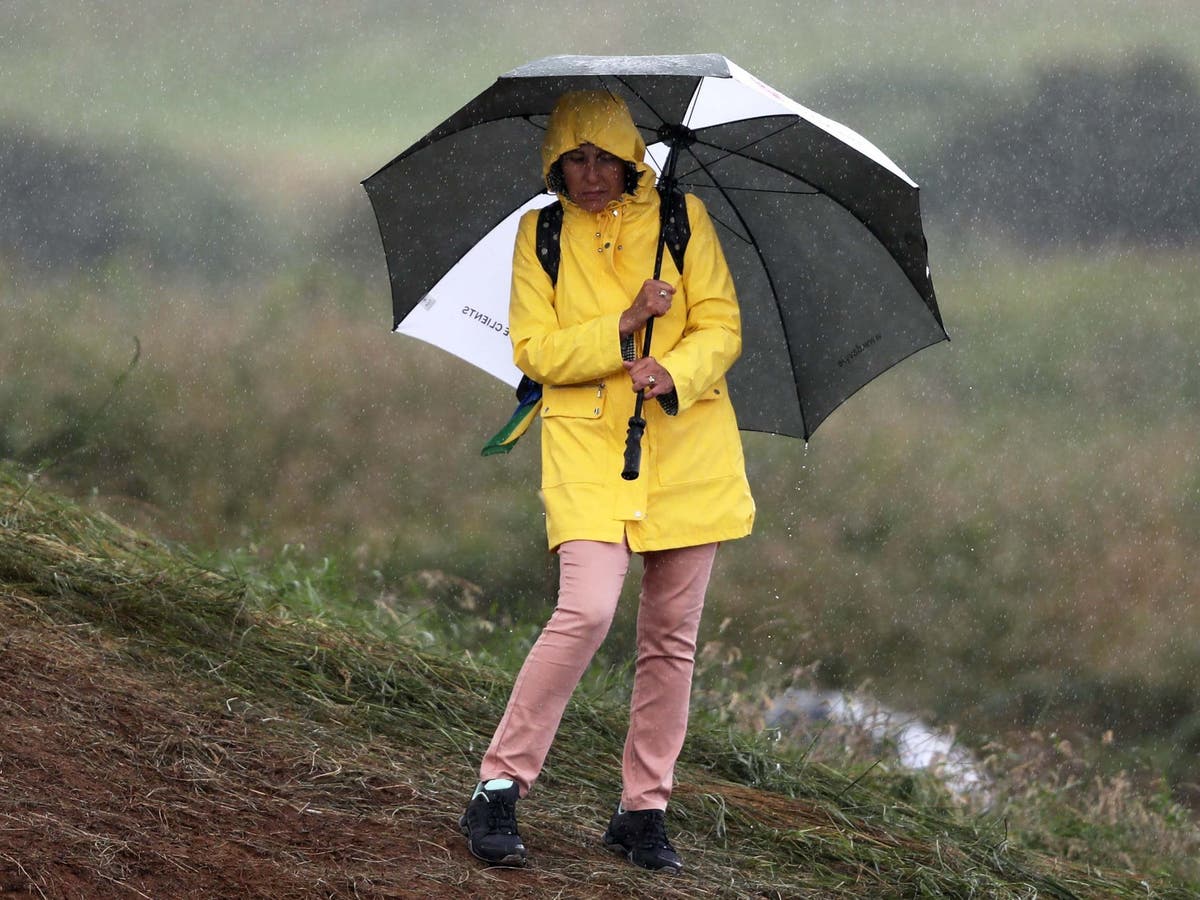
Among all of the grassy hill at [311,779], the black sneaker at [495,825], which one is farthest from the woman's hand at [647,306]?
the grassy hill at [311,779]

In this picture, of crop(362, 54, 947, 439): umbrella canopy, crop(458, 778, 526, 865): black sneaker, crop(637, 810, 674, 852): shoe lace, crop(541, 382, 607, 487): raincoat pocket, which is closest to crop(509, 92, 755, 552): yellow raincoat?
crop(541, 382, 607, 487): raincoat pocket

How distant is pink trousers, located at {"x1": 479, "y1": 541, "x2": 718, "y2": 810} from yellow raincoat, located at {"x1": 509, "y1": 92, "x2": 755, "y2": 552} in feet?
0.27

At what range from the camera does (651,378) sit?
11.5ft

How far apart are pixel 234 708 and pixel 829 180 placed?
7.36 ft

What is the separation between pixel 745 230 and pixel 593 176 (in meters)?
0.62

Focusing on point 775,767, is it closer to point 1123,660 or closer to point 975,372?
point 1123,660

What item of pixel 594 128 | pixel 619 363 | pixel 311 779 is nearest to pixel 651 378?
pixel 619 363

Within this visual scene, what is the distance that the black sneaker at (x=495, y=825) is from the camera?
3564 millimetres

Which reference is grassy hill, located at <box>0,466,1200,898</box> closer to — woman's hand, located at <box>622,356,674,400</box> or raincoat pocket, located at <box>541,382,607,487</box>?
raincoat pocket, located at <box>541,382,607,487</box>

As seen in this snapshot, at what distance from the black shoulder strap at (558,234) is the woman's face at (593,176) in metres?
0.08

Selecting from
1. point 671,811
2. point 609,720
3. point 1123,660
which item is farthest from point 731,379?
point 1123,660

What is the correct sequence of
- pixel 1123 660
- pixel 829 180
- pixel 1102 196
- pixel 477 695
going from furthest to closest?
1. pixel 1102 196
2. pixel 1123 660
3. pixel 477 695
4. pixel 829 180

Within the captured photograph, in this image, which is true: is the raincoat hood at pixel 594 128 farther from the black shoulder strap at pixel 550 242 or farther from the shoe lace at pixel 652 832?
the shoe lace at pixel 652 832

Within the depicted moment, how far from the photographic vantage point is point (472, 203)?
416cm
